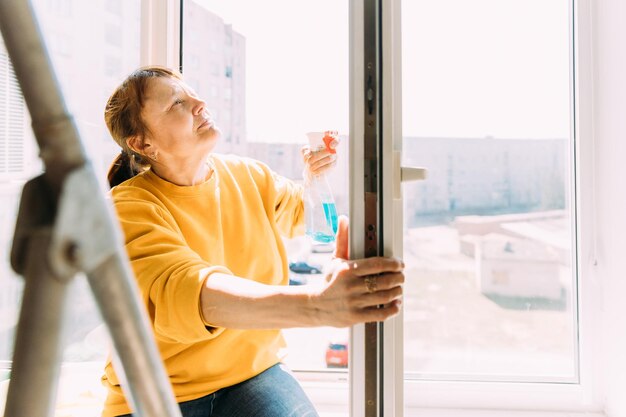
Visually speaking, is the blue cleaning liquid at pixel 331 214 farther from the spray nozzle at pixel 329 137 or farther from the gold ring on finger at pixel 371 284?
the gold ring on finger at pixel 371 284

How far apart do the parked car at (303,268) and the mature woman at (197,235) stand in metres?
0.19

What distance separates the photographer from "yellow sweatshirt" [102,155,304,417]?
78 cm

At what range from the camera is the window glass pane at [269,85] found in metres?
1.32

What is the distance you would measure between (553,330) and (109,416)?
120 cm

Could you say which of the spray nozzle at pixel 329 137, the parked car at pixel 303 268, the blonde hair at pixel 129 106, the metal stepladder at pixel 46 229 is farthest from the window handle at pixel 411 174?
the parked car at pixel 303 268

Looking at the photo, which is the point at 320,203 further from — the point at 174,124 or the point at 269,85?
the point at 269,85

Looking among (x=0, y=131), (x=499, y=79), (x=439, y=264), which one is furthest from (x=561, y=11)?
(x=0, y=131)

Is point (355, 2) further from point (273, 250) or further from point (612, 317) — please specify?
point (612, 317)

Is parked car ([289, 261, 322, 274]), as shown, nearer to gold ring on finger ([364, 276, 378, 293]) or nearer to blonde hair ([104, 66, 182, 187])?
blonde hair ([104, 66, 182, 187])

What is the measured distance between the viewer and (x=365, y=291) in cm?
61

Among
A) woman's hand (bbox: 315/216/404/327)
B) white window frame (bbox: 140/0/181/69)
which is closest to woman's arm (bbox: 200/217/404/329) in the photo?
woman's hand (bbox: 315/216/404/327)

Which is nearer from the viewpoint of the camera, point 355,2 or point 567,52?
point 355,2

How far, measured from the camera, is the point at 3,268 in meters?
0.34

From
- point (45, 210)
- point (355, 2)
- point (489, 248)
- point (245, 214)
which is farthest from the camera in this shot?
point (489, 248)
